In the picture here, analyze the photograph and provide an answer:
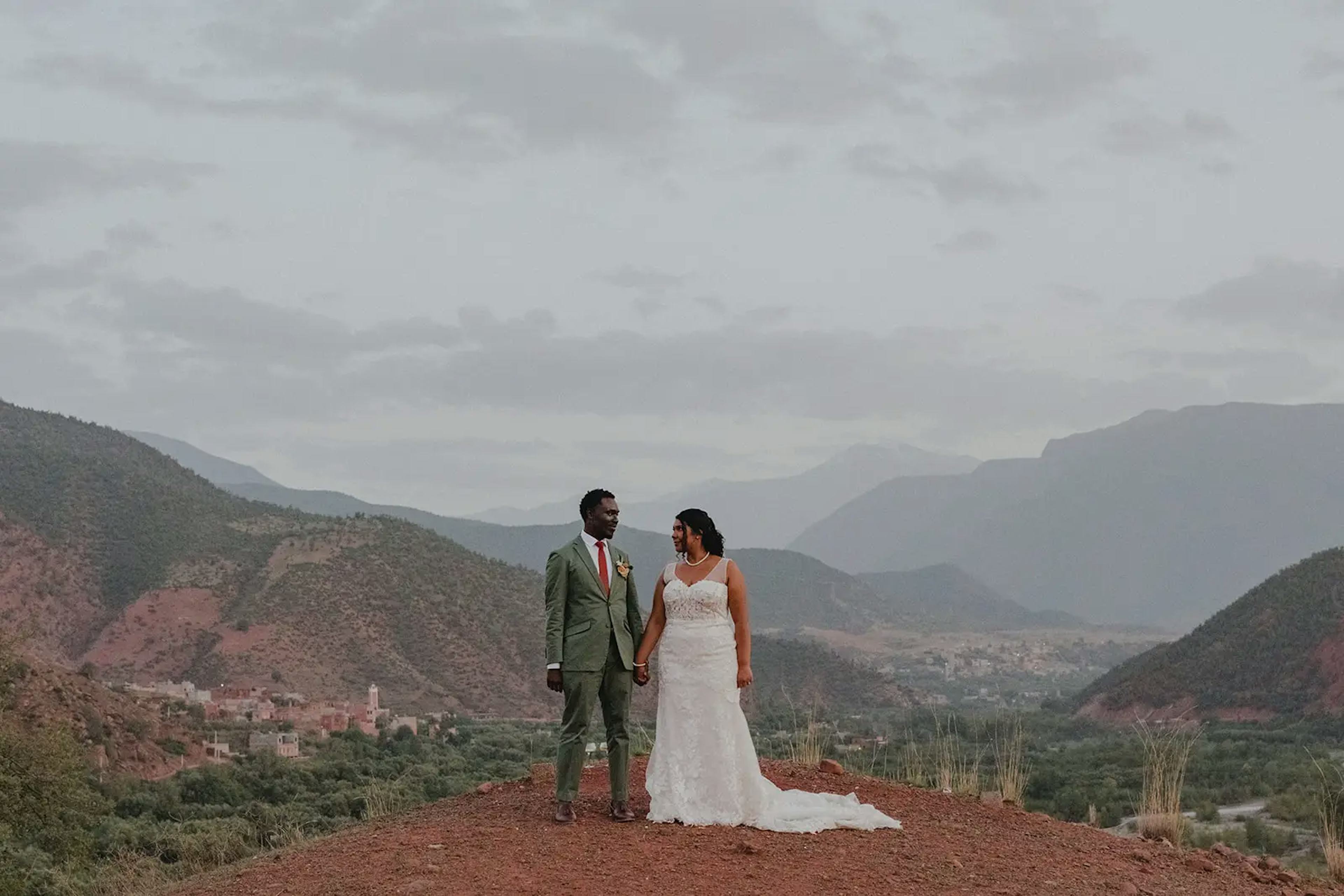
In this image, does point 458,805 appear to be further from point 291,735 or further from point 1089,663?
point 1089,663

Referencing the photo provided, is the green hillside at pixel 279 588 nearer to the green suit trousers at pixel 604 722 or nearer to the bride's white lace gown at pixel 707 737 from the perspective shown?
the green suit trousers at pixel 604 722

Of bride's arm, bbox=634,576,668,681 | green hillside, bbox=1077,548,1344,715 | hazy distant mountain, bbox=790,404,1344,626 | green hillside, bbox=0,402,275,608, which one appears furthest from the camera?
hazy distant mountain, bbox=790,404,1344,626

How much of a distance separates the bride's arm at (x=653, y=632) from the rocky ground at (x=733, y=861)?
108 cm

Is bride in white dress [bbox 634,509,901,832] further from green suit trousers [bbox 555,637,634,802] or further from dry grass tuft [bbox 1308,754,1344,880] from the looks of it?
dry grass tuft [bbox 1308,754,1344,880]

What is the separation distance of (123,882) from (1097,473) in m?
200

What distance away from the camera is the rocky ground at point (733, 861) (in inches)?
306

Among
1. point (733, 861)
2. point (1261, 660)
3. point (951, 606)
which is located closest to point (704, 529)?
point (733, 861)

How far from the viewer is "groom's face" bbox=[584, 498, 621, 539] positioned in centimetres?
916

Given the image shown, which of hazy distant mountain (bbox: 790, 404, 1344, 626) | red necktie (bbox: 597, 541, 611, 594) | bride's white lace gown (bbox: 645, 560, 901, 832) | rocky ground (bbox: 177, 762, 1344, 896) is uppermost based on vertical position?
hazy distant mountain (bbox: 790, 404, 1344, 626)

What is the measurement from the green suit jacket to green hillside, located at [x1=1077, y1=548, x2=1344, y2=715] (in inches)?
1411

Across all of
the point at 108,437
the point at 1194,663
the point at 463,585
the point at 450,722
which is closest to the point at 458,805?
the point at 450,722

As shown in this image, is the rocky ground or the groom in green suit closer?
the rocky ground

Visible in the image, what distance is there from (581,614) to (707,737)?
1.21m

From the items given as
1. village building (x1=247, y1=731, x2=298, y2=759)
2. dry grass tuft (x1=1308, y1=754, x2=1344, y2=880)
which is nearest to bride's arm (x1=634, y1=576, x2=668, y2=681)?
dry grass tuft (x1=1308, y1=754, x2=1344, y2=880)
